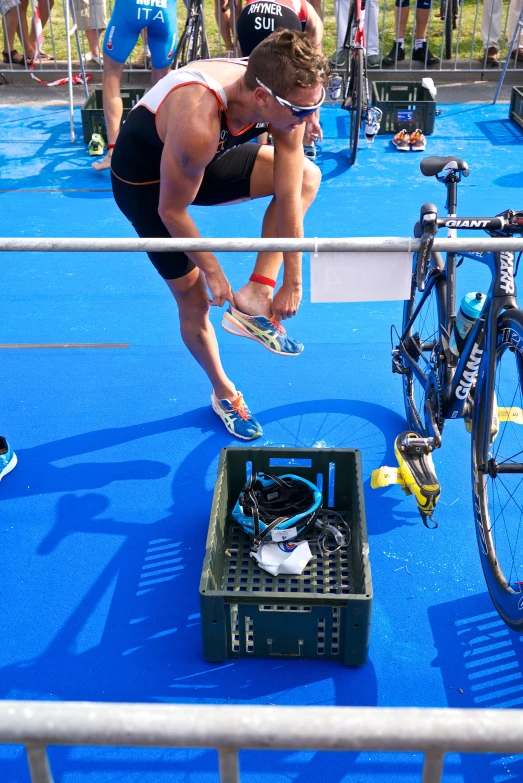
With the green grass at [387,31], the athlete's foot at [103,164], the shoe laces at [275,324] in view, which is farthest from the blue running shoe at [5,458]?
the green grass at [387,31]

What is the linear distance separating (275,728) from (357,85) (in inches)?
259

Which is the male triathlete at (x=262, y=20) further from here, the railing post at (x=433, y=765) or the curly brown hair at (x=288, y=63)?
the railing post at (x=433, y=765)

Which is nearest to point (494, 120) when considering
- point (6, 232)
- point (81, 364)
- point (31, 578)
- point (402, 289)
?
point (6, 232)

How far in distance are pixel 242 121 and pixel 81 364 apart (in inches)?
77.9

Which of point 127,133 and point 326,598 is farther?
point 127,133

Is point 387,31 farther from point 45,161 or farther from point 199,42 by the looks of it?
point 45,161

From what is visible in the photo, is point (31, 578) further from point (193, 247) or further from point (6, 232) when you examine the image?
point (6, 232)

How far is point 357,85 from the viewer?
6.62 meters

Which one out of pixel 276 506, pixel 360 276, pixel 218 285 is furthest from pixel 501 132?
pixel 360 276

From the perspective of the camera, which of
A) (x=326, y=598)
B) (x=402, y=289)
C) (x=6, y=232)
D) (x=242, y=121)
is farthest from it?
(x=6, y=232)

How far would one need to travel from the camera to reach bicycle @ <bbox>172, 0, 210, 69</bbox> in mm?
7430

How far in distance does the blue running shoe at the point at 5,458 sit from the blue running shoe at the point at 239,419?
1.03 m

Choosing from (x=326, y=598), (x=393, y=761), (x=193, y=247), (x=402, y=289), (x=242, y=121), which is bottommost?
(x=393, y=761)

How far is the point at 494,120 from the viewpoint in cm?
811
